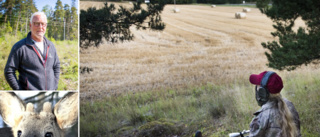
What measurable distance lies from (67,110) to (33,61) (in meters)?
0.80

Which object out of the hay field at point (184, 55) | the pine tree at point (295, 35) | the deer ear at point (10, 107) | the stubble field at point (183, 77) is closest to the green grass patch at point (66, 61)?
the deer ear at point (10, 107)

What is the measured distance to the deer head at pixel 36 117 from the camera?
11.3 ft

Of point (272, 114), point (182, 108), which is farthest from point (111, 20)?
point (272, 114)

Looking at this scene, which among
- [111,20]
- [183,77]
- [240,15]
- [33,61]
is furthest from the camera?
[240,15]

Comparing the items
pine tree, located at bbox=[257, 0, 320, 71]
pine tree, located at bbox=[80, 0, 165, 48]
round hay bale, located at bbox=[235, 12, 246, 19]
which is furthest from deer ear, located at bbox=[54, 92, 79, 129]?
round hay bale, located at bbox=[235, 12, 246, 19]

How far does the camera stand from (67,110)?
3.81m

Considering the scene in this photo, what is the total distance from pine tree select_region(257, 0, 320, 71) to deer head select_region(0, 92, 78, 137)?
125 inches

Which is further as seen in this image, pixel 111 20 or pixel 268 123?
pixel 111 20

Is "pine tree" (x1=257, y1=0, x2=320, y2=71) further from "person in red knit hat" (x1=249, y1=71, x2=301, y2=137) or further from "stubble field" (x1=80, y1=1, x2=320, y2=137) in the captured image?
"person in red knit hat" (x1=249, y1=71, x2=301, y2=137)

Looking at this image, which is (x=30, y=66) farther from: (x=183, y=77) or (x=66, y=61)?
(x=183, y=77)

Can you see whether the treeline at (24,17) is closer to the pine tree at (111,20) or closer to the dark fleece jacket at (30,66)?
the dark fleece jacket at (30,66)

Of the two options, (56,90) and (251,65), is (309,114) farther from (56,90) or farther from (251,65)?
(56,90)

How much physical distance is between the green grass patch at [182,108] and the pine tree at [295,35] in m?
0.77

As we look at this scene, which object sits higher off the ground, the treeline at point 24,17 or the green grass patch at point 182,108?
the treeline at point 24,17
